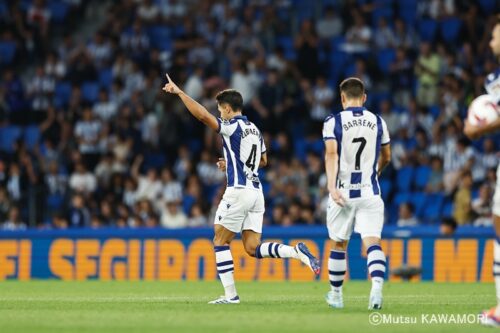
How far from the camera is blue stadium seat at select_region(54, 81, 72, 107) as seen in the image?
27188 millimetres

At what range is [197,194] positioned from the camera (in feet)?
77.6

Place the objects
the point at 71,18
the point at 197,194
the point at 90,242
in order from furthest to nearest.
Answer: the point at 71,18, the point at 197,194, the point at 90,242

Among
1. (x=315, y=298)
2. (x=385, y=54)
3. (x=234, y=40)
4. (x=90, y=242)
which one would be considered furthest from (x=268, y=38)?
(x=315, y=298)

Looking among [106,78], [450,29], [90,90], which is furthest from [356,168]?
[106,78]

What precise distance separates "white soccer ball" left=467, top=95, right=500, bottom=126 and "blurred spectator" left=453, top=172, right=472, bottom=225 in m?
11.2

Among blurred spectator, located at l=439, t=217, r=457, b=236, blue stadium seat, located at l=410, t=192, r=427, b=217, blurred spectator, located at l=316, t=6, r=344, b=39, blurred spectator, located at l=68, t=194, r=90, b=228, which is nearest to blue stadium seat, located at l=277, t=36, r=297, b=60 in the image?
blurred spectator, located at l=316, t=6, r=344, b=39

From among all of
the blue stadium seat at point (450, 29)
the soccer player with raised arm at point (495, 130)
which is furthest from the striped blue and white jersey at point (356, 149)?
the blue stadium seat at point (450, 29)

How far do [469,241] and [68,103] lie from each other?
10.7m

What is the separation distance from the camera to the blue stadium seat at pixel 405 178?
75.7 ft

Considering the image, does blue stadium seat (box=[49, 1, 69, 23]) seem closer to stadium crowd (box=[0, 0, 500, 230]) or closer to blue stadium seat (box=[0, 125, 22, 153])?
stadium crowd (box=[0, 0, 500, 230])

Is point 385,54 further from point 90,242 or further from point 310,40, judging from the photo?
point 90,242

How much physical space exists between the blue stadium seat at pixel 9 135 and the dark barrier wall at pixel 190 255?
16.3ft

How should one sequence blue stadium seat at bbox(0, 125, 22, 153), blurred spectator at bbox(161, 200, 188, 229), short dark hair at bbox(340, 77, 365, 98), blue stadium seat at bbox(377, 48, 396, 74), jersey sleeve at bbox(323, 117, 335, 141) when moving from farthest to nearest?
blue stadium seat at bbox(0, 125, 22, 153) → blue stadium seat at bbox(377, 48, 396, 74) → blurred spectator at bbox(161, 200, 188, 229) → short dark hair at bbox(340, 77, 365, 98) → jersey sleeve at bbox(323, 117, 335, 141)

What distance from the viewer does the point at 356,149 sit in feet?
39.5
